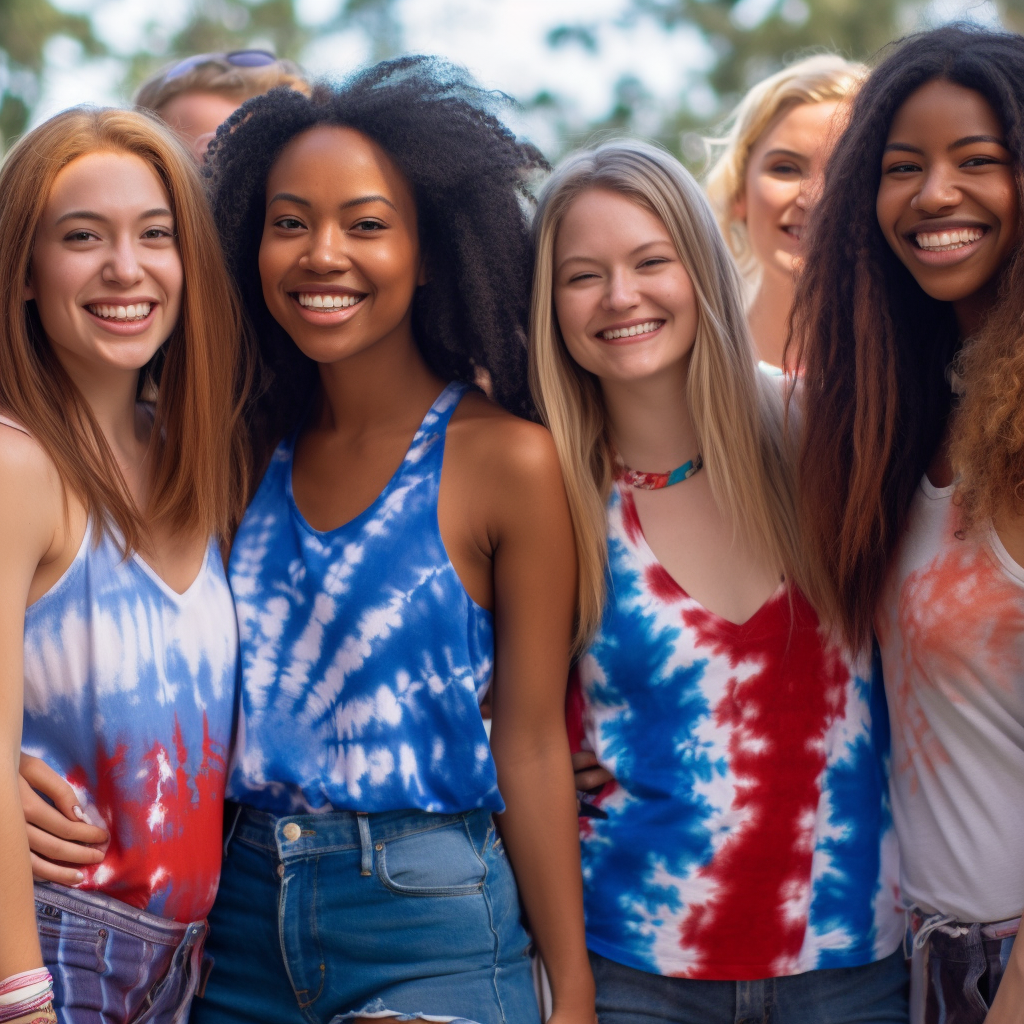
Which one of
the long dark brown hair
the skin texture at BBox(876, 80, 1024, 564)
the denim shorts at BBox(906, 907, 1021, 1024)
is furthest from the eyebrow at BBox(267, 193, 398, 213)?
the denim shorts at BBox(906, 907, 1021, 1024)

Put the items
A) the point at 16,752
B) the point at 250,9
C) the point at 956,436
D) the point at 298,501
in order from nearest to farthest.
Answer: the point at 16,752 → the point at 956,436 → the point at 298,501 → the point at 250,9

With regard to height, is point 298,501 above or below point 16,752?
above

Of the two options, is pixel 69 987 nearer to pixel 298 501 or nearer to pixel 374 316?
pixel 298 501

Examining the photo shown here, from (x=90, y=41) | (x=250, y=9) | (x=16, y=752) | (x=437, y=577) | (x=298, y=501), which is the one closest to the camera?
(x=16, y=752)

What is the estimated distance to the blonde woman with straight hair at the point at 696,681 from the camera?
247 cm

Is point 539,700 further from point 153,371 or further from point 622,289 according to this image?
point 153,371

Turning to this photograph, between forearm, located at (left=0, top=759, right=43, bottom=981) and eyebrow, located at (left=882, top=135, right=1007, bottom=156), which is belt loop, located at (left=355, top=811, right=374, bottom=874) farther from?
eyebrow, located at (left=882, top=135, right=1007, bottom=156)

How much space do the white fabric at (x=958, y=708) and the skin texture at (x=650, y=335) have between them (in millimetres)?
342

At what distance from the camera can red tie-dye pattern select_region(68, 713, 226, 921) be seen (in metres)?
2.28

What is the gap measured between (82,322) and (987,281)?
6.20ft

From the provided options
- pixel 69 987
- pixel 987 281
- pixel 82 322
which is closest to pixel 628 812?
pixel 69 987

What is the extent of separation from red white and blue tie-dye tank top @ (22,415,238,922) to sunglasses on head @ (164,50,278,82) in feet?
8.35

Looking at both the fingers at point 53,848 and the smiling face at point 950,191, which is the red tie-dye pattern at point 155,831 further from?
the smiling face at point 950,191

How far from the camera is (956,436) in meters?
2.31
